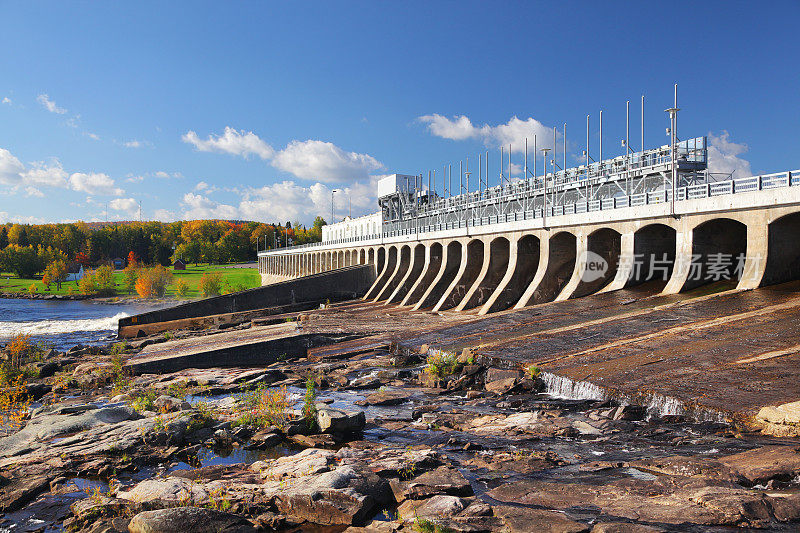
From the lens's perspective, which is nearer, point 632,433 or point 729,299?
point 632,433

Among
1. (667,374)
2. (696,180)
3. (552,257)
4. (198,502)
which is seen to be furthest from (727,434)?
(696,180)

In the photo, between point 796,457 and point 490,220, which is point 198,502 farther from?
point 490,220

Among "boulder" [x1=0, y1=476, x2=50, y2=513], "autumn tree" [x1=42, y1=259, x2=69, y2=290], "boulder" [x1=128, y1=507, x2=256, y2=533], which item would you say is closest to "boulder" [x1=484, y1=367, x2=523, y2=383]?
"boulder" [x1=128, y1=507, x2=256, y2=533]

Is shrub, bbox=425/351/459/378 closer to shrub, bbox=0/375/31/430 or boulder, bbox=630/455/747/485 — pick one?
boulder, bbox=630/455/747/485

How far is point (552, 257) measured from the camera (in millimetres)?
32594

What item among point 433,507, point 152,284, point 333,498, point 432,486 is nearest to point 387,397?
point 432,486

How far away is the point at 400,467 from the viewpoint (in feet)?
32.7

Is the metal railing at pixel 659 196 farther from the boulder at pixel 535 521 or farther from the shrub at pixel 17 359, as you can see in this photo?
the shrub at pixel 17 359

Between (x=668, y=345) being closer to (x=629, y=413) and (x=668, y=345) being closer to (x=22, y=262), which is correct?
(x=629, y=413)

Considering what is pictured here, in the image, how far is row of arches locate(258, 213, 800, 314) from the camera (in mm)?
21125

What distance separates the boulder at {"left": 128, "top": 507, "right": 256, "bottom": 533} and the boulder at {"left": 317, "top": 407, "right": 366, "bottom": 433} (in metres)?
4.75

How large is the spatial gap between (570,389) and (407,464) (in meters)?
6.82

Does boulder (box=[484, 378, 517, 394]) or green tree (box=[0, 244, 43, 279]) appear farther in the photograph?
green tree (box=[0, 244, 43, 279])

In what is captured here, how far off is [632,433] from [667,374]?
3397mm
